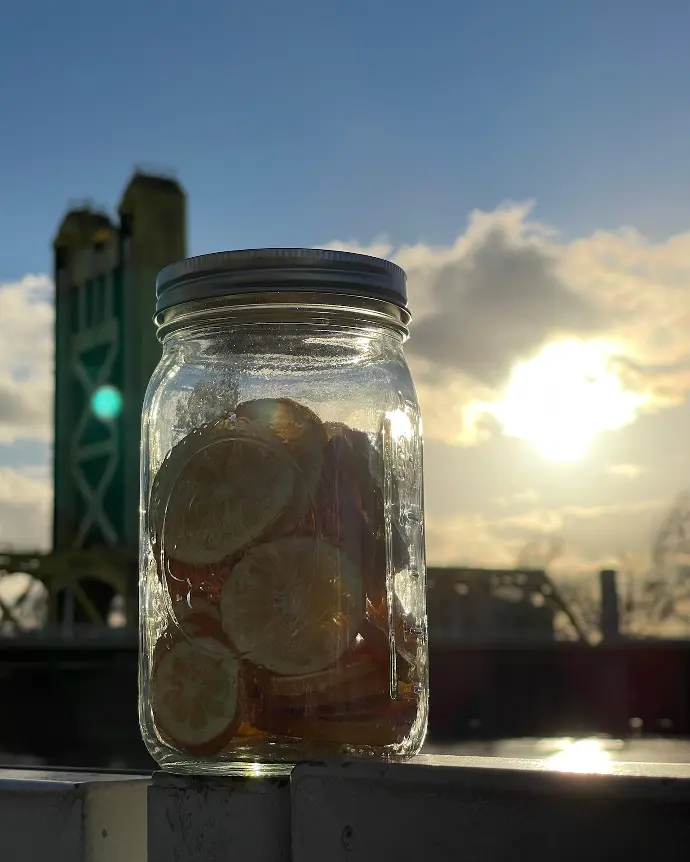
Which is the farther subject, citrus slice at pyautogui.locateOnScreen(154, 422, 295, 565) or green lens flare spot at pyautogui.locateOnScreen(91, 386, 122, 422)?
green lens flare spot at pyautogui.locateOnScreen(91, 386, 122, 422)

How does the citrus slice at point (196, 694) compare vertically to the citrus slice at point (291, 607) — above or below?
below

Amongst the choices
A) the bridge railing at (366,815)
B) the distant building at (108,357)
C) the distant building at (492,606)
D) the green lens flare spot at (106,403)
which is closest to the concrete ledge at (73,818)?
the bridge railing at (366,815)

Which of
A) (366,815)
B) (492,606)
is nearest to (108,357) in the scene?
(492,606)

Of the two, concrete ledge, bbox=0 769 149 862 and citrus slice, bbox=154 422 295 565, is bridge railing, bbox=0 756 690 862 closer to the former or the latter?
concrete ledge, bbox=0 769 149 862

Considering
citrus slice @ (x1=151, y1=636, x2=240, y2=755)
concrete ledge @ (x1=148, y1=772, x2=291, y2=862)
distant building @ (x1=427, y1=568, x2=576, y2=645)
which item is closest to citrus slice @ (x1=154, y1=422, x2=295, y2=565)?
citrus slice @ (x1=151, y1=636, x2=240, y2=755)

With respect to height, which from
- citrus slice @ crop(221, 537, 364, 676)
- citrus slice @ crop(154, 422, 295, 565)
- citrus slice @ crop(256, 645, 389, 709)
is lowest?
citrus slice @ crop(256, 645, 389, 709)

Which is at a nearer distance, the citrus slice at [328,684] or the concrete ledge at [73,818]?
the citrus slice at [328,684]

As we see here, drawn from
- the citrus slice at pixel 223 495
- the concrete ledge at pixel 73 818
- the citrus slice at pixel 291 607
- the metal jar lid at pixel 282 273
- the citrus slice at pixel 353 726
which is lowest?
the concrete ledge at pixel 73 818

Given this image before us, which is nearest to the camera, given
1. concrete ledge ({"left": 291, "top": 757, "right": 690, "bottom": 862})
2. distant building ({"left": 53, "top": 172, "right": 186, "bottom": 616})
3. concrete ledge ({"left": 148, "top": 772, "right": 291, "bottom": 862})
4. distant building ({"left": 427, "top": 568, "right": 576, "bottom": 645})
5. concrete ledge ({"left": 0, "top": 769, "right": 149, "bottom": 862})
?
concrete ledge ({"left": 291, "top": 757, "right": 690, "bottom": 862})

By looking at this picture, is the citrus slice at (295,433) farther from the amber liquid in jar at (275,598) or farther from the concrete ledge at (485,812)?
the concrete ledge at (485,812)
